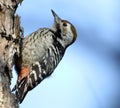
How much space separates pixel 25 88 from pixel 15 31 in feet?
2.49

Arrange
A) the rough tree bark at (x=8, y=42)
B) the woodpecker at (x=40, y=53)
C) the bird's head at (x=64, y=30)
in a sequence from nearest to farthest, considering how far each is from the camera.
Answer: the rough tree bark at (x=8, y=42), the woodpecker at (x=40, y=53), the bird's head at (x=64, y=30)

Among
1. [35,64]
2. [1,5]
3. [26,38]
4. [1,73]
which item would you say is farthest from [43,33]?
[1,73]

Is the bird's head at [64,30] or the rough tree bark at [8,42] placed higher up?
the rough tree bark at [8,42]

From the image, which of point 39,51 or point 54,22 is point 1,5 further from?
point 54,22

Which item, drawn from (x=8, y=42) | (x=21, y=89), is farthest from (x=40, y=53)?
(x=8, y=42)

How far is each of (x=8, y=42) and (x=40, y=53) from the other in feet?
3.02

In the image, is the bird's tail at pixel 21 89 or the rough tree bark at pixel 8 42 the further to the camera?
the bird's tail at pixel 21 89

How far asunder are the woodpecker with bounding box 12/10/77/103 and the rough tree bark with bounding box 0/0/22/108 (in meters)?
0.46

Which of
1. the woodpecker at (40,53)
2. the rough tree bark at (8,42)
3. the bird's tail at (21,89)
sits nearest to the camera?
the rough tree bark at (8,42)

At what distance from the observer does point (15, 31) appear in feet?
10.6

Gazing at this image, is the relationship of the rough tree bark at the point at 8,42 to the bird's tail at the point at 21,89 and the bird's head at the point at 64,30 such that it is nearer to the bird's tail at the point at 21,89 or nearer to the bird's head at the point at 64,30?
the bird's tail at the point at 21,89

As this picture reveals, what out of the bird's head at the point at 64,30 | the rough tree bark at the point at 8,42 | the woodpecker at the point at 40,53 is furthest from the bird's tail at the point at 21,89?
the bird's head at the point at 64,30

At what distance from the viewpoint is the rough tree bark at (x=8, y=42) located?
269 cm

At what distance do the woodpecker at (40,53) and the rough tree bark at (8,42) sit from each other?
1.53ft
